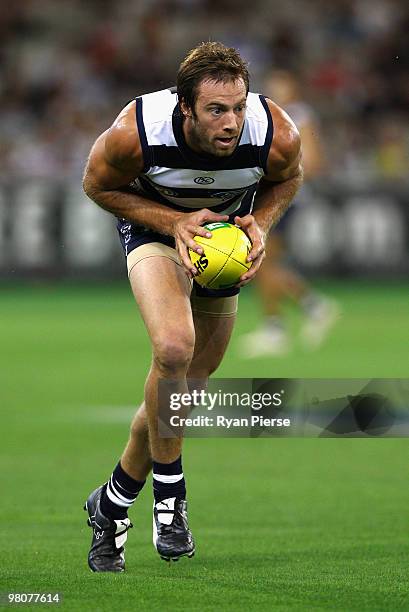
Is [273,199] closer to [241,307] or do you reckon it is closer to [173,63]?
[241,307]

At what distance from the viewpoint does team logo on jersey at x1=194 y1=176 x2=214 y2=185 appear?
241 inches

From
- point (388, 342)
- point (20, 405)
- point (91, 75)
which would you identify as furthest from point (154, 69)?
point (20, 405)

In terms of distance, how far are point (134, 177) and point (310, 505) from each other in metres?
2.48

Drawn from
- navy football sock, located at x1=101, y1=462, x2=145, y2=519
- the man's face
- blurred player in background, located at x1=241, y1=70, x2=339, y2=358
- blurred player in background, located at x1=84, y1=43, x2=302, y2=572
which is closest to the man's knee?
blurred player in background, located at x1=84, y1=43, x2=302, y2=572

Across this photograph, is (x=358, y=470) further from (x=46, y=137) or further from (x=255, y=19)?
(x=255, y=19)

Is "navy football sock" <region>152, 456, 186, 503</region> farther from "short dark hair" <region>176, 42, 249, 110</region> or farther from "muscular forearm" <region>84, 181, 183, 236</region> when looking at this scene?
"short dark hair" <region>176, 42, 249, 110</region>

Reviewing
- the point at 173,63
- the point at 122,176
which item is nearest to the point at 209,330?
the point at 122,176

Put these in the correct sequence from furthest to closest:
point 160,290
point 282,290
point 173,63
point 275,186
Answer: point 173,63 < point 282,290 < point 275,186 < point 160,290

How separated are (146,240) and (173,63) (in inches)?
739

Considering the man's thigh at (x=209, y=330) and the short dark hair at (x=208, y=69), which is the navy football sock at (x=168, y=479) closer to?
the man's thigh at (x=209, y=330)

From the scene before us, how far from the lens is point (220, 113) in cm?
579

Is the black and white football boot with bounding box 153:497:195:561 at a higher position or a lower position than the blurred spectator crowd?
higher

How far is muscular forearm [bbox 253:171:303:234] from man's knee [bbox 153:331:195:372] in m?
0.80

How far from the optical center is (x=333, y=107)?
23219 millimetres
